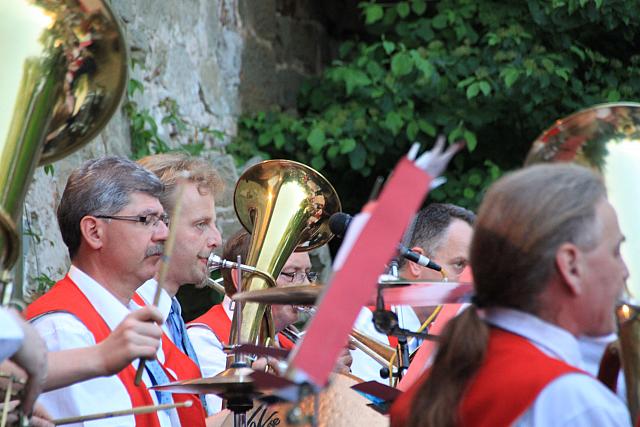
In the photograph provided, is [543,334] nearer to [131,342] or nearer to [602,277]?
[602,277]

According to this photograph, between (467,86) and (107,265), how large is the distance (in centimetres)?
364

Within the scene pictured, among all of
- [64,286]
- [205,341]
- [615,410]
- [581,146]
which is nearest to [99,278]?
[64,286]

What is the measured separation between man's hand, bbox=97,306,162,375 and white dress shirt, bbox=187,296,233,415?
1731 mm

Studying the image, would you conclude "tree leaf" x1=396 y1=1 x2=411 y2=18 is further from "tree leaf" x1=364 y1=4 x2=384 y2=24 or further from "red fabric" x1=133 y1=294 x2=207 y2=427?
"red fabric" x1=133 y1=294 x2=207 y2=427

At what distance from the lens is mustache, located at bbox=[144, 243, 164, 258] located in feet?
11.4

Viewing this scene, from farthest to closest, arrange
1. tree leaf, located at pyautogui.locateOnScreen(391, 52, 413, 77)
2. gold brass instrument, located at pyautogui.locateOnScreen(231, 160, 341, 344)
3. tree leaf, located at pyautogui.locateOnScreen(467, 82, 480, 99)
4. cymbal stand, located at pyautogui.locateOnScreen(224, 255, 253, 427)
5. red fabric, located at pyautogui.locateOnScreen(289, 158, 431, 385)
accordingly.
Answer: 1. tree leaf, located at pyautogui.locateOnScreen(391, 52, 413, 77)
2. tree leaf, located at pyautogui.locateOnScreen(467, 82, 480, 99)
3. gold brass instrument, located at pyautogui.locateOnScreen(231, 160, 341, 344)
4. cymbal stand, located at pyautogui.locateOnScreen(224, 255, 253, 427)
5. red fabric, located at pyautogui.locateOnScreen(289, 158, 431, 385)

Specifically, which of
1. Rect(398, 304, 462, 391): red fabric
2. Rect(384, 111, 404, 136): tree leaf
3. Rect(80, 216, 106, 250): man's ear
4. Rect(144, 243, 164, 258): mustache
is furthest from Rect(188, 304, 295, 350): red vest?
Rect(384, 111, 404, 136): tree leaf

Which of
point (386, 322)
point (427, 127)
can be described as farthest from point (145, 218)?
point (427, 127)

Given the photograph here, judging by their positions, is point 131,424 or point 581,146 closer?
point 581,146

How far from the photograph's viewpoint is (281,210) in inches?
158

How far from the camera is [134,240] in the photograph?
347 centimetres

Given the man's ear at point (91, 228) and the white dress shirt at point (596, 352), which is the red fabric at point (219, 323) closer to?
the man's ear at point (91, 228)

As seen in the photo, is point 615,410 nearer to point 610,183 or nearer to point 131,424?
point 610,183

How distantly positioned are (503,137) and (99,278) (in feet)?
13.0
